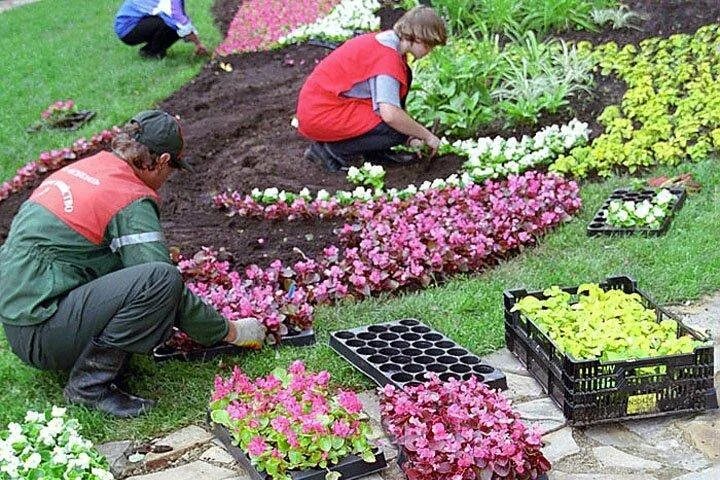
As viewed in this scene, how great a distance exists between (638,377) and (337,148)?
4.08m

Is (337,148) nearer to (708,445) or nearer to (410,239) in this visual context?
(410,239)

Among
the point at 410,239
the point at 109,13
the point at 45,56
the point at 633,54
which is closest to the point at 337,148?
the point at 410,239

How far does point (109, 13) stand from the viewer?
15.4 m

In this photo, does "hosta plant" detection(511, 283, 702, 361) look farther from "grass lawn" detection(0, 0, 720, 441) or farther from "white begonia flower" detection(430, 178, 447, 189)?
"white begonia flower" detection(430, 178, 447, 189)

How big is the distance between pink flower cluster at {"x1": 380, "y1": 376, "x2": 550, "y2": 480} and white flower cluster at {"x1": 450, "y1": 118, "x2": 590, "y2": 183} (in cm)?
346

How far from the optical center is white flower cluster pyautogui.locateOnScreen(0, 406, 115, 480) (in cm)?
323

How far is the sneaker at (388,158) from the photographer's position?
297 inches

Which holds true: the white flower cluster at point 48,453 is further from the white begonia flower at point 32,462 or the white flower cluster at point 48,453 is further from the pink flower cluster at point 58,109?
the pink flower cluster at point 58,109

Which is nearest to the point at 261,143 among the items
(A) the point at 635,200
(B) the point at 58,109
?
(B) the point at 58,109

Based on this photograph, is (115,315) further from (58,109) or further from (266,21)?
(266,21)

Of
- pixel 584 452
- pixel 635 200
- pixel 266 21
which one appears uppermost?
pixel 584 452

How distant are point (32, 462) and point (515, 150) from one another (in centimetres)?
469

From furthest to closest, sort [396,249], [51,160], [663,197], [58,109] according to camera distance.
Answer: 1. [58,109]
2. [51,160]
3. [663,197]
4. [396,249]

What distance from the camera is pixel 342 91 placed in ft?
24.1
